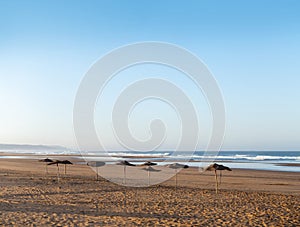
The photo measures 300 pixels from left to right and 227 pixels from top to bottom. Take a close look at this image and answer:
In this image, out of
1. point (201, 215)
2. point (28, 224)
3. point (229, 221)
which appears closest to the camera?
point (28, 224)

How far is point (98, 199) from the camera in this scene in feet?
45.9

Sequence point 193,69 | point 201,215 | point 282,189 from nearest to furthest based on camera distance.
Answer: point 201,215
point 193,69
point 282,189

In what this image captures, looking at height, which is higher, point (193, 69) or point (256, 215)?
point (193, 69)

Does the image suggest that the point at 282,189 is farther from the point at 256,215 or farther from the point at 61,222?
the point at 61,222

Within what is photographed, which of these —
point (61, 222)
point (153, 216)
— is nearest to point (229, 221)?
point (153, 216)

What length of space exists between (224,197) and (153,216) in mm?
6079

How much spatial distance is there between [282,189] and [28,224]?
16.0 metres

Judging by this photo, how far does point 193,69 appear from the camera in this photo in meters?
18.4

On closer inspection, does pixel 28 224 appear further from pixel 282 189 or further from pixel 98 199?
pixel 282 189

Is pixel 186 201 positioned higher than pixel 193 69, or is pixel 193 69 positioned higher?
pixel 193 69

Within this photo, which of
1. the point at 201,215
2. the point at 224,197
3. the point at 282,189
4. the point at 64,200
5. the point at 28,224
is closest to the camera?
the point at 28,224

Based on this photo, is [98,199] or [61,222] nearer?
[61,222]

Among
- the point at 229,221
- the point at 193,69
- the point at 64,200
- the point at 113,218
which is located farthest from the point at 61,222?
the point at 193,69

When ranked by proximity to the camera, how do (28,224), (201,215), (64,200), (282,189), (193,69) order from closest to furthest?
(28,224) < (201,215) < (64,200) < (193,69) < (282,189)
